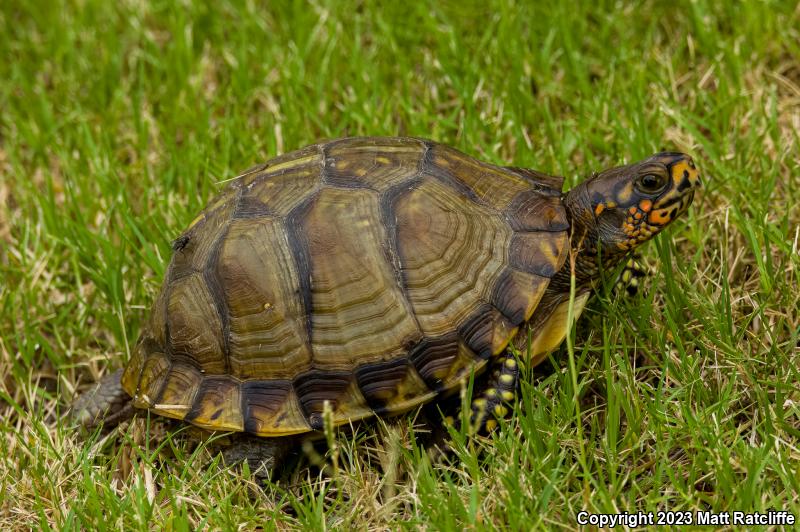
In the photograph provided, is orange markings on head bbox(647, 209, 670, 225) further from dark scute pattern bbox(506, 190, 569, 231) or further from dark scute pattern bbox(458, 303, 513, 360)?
dark scute pattern bbox(458, 303, 513, 360)

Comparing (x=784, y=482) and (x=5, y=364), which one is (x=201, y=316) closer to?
(x=5, y=364)

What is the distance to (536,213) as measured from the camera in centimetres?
289

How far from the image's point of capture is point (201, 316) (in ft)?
9.38

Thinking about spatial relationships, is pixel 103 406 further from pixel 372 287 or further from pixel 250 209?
pixel 372 287

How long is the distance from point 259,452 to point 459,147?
1754 millimetres

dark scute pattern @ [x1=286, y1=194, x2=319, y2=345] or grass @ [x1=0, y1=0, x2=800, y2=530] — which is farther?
dark scute pattern @ [x1=286, y1=194, x2=319, y2=345]

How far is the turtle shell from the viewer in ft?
8.96

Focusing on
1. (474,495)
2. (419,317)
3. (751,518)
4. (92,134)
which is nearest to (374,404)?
(419,317)

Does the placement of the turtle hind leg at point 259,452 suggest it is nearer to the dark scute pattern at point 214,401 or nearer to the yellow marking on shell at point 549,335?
the dark scute pattern at point 214,401
